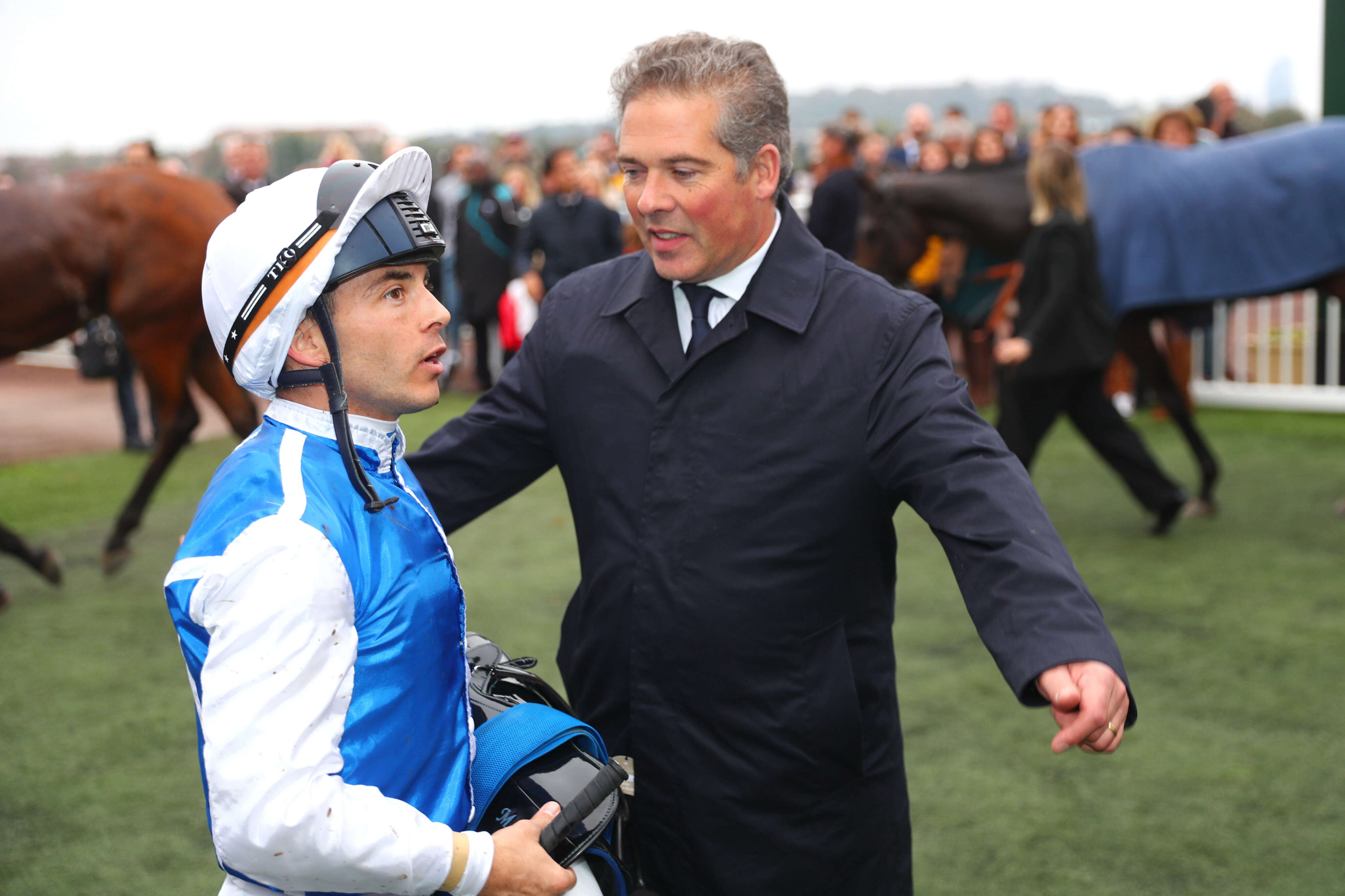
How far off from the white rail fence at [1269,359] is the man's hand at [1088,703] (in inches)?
314

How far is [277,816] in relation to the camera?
1212mm

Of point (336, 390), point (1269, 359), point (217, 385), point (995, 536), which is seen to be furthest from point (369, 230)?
point (1269, 359)

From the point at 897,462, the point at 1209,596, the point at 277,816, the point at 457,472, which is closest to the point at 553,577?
the point at 1209,596

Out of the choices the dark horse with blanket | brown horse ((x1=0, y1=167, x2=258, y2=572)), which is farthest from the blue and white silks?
the dark horse with blanket

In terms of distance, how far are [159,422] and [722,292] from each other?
4607 millimetres

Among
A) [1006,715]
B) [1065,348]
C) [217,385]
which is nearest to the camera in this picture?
[1006,715]

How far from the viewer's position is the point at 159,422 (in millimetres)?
5805

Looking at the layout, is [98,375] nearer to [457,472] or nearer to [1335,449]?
[457,472]

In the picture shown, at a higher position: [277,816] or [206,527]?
[206,527]

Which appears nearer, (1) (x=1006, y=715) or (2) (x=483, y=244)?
(1) (x=1006, y=715)

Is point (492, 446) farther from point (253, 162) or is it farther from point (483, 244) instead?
point (483, 244)

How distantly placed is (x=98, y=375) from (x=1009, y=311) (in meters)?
6.43

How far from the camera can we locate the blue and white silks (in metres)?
1.22

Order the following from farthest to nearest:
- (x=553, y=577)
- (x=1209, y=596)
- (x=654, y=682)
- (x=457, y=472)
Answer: (x=553, y=577) → (x=1209, y=596) → (x=457, y=472) → (x=654, y=682)
